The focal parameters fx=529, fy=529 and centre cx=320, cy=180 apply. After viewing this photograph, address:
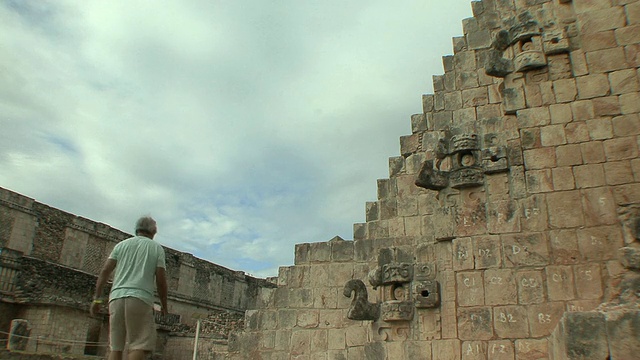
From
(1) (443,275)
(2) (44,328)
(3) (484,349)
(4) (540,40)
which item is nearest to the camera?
(3) (484,349)

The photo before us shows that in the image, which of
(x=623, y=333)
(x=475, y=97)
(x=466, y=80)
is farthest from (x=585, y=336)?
(x=466, y=80)

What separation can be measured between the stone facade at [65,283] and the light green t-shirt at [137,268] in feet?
46.7

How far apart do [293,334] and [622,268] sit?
703 cm

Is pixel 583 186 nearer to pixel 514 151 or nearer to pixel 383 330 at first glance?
pixel 514 151

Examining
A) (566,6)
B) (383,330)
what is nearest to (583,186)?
(566,6)

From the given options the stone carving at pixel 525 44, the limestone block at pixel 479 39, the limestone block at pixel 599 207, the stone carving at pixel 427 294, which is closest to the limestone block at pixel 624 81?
the stone carving at pixel 525 44

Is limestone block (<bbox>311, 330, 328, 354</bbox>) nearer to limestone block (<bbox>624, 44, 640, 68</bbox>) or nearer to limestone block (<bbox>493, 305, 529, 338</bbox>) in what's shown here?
limestone block (<bbox>493, 305, 529, 338</bbox>)

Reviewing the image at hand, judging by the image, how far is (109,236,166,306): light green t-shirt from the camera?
4996mm

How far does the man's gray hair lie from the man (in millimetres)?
133

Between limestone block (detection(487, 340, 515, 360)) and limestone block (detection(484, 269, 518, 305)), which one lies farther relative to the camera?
limestone block (detection(484, 269, 518, 305))

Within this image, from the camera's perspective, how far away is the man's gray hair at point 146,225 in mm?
5516

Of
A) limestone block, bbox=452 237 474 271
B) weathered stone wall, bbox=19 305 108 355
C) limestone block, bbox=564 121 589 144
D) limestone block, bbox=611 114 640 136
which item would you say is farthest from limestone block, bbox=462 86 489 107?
weathered stone wall, bbox=19 305 108 355

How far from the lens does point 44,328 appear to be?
2075cm

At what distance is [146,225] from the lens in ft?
18.2
